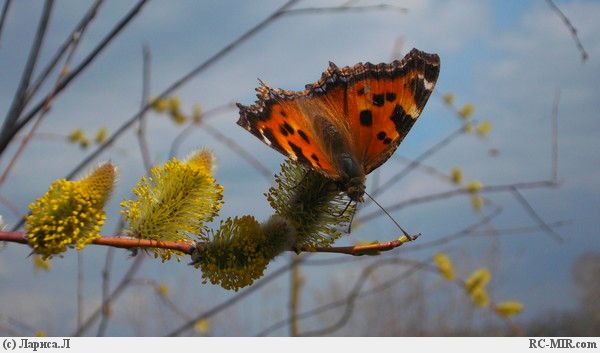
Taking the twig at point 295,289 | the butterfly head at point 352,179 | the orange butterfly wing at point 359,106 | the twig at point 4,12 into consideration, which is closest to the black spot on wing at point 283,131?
the orange butterfly wing at point 359,106

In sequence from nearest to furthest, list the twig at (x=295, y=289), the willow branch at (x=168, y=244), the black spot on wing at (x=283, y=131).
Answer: the willow branch at (x=168, y=244) → the black spot on wing at (x=283, y=131) → the twig at (x=295, y=289)

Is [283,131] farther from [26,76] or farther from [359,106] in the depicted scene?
[26,76]

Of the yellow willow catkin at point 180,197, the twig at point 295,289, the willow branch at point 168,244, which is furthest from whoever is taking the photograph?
the twig at point 295,289

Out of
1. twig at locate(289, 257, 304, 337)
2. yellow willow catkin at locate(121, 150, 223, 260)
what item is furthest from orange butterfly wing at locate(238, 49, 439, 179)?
twig at locate(289, 257, 304, 337)

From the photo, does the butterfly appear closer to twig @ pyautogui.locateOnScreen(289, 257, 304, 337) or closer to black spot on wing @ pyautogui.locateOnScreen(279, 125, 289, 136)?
black spot on wing @ pyautogui.locateOnScreen(279, 125, 289, 136)

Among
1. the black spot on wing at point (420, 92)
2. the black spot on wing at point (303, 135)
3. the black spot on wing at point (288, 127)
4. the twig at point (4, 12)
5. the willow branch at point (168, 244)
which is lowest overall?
the willow branch at point (168, 244)

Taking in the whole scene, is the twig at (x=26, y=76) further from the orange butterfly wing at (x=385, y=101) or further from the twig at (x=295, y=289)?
the twig at (x=295, y=289)
